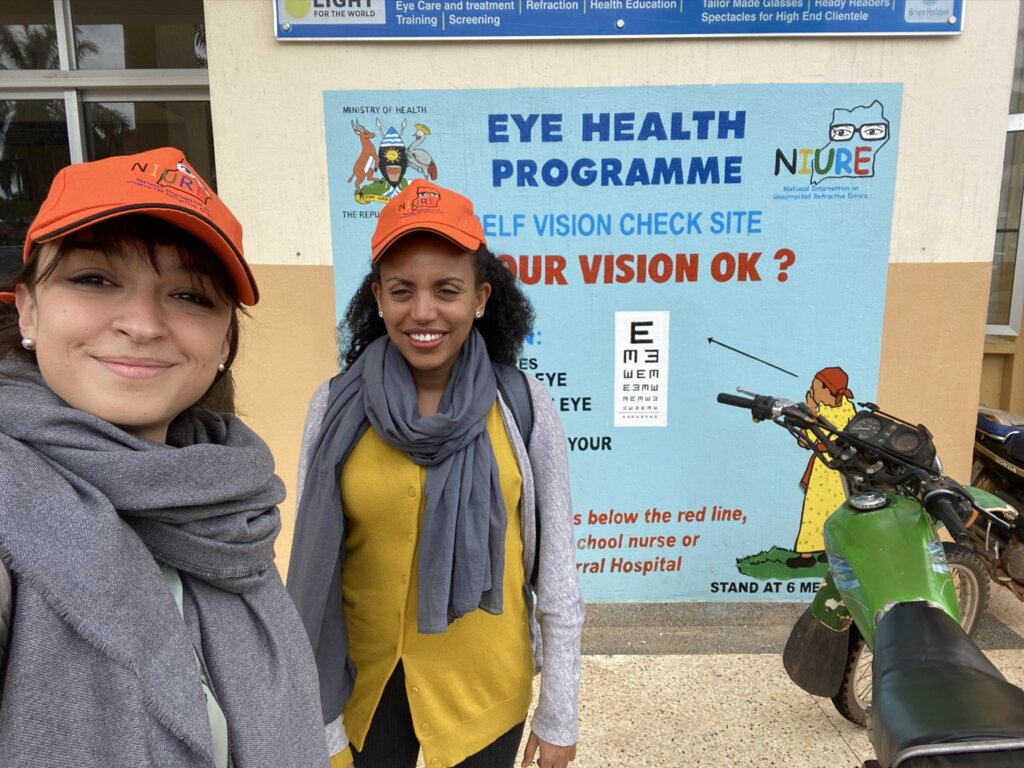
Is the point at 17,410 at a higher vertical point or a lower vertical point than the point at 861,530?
higher

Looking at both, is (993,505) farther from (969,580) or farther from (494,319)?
(494,319)

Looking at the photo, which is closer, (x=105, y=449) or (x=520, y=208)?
(x=105, y=449)

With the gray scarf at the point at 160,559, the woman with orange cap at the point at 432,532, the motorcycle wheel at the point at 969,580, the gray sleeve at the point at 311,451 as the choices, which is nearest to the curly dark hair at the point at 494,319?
the woman with orange cap at the point at 432,532

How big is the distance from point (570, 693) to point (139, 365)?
3.90 feet

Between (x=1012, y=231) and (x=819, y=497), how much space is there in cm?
247

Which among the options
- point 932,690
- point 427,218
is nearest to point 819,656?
point 932,690

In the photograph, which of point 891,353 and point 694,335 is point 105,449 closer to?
point 694,335

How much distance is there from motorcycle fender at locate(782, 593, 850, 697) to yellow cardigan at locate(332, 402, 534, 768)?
1.47 meters

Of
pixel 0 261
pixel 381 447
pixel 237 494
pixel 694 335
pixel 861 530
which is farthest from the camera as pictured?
pixel 0 261

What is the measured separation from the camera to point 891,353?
10.6 ft

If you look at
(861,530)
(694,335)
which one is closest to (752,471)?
(694,335)

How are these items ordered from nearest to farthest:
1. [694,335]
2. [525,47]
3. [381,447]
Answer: [381,447], [525,47], [694,335]

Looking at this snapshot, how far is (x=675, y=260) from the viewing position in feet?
10.2

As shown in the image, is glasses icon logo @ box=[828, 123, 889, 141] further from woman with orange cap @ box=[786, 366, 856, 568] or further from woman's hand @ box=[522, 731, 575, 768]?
woman's hand @ box=[522, 731, 575, 768]
